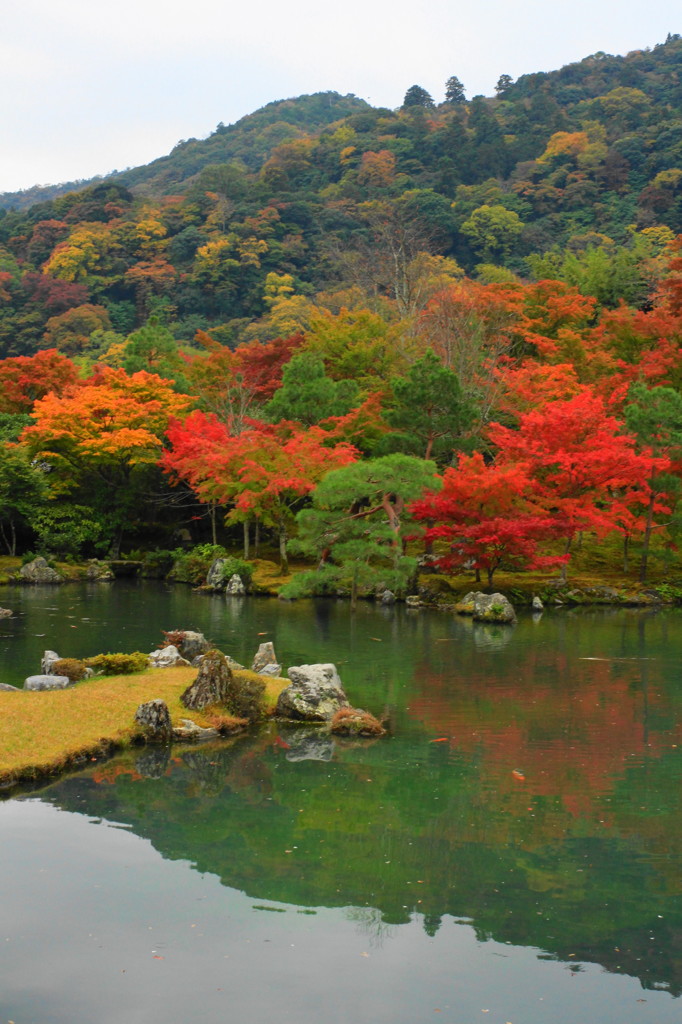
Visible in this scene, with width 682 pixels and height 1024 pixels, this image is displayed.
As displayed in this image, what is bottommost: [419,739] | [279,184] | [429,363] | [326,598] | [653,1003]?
[326,598]

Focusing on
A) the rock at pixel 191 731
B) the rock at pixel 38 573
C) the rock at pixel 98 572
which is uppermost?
the rock at pixel 191 731

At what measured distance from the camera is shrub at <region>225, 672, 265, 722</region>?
37.7ft

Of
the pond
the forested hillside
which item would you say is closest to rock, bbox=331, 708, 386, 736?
the pond

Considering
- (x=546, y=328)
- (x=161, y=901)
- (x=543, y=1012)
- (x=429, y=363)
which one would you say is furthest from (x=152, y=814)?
(x=546, y=328)

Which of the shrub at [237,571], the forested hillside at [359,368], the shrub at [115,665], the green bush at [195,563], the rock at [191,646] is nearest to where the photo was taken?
the shrub at [115,665]

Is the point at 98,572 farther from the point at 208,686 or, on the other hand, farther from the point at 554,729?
the point at 554,729

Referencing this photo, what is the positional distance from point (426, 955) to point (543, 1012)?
2.82ft

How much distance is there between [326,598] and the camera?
24.7 meters

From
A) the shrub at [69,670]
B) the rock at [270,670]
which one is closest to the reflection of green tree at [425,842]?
the shrub at [69,670]

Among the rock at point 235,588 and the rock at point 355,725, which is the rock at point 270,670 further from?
the rock at point 235,588

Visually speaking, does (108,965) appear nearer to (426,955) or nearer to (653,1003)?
(426,955)

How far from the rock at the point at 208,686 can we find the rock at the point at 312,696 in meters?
0.81

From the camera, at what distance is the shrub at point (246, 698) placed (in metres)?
11.5

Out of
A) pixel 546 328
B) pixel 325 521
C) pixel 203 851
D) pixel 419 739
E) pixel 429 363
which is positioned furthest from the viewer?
pixel 546 328
